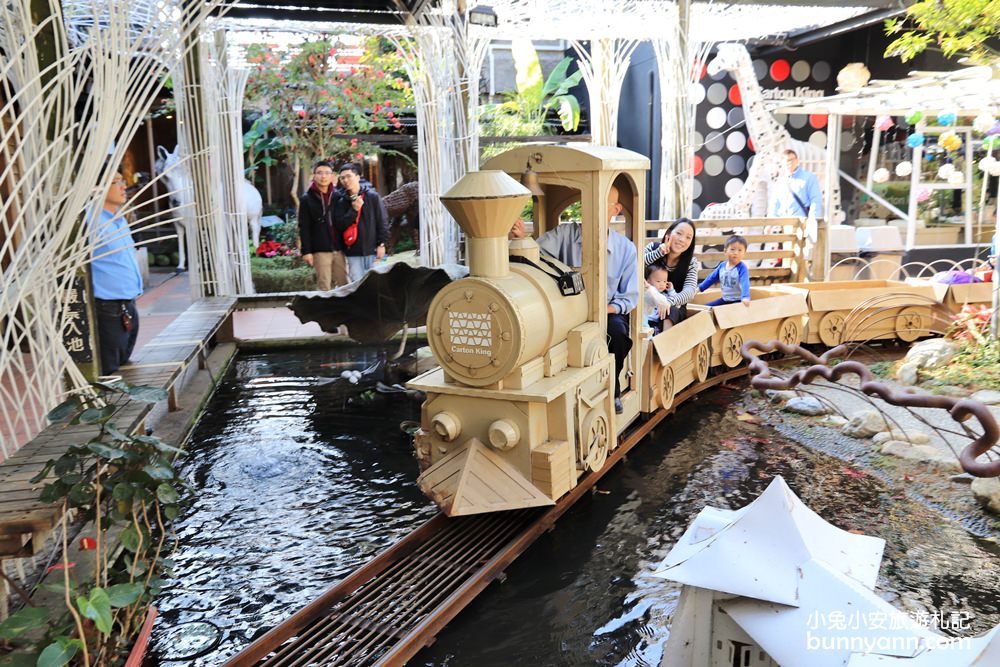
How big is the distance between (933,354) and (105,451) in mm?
7373

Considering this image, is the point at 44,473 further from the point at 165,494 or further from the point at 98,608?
the point at 98,608

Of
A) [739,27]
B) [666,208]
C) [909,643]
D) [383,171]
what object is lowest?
[909,643]

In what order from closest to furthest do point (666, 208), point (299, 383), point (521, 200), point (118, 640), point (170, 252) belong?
point (118, 640), point (521, 200), point (299, 383), point (666, 208), point (170, 252)

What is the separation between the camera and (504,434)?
166 inches

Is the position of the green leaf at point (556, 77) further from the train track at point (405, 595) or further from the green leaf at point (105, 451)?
the green leaf at point (105, 451)

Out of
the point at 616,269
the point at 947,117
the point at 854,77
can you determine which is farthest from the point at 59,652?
the point at 854,77

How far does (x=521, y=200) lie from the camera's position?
164 inches

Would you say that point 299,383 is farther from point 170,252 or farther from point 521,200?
point 170,252

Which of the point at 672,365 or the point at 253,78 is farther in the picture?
the point at 253,78

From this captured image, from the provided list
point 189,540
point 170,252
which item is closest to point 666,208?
point 189,540

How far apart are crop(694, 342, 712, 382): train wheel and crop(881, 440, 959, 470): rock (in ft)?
5.80

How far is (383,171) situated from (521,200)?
13.3m

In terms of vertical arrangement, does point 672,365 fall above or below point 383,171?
below

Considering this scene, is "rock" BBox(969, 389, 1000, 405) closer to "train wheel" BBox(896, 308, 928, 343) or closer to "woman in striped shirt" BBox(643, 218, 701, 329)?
"train wheel" BBox(896, 308, 928, 343)
